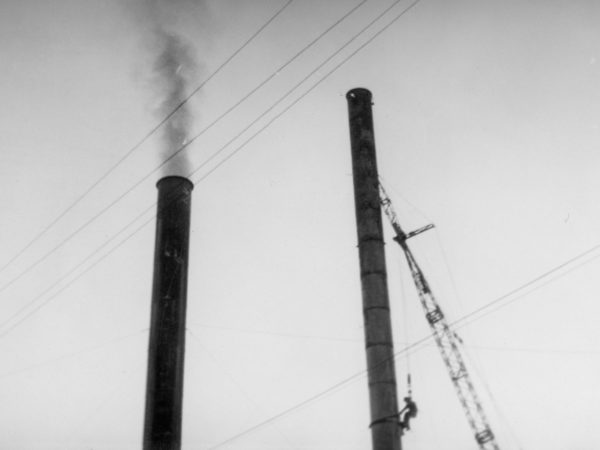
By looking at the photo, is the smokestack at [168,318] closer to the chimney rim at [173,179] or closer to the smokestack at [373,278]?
the chimney rim at [173,179]

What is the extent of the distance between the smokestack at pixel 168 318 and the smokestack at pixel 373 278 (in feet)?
15.2

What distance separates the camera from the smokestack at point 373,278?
11383 mm

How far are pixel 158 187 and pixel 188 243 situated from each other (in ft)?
6.29

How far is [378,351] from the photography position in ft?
39.1

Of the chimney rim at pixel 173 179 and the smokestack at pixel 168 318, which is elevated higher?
the chimney rim at pixel 173 179

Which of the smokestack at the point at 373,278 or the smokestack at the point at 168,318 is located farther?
the smokestack at the point at 168,318

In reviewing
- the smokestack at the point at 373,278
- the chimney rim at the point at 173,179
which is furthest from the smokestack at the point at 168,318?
the smokestack at the point at 373,278

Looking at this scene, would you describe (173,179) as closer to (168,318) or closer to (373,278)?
(168,318)

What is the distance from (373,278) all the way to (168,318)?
5.16m

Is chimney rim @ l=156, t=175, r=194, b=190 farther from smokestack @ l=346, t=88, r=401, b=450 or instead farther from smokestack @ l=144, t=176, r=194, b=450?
smokestack @ l=346, t=88, r=401, b=450

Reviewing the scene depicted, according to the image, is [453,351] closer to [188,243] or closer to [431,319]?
[431,319]

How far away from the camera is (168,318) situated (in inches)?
561

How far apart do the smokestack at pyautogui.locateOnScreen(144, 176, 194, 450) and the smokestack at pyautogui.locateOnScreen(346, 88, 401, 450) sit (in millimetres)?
4637

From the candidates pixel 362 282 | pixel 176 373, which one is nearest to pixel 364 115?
pixel 362 282
